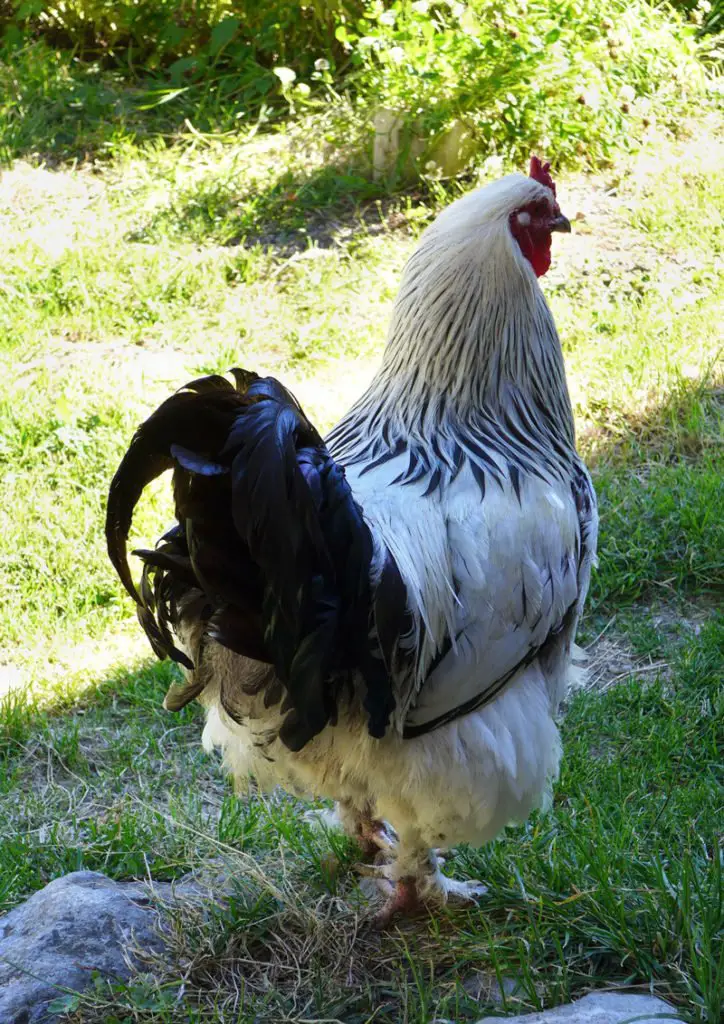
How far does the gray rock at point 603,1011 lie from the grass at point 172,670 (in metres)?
0.09

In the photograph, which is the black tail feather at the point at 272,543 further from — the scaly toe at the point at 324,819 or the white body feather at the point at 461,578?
the scaly toe at the point at 324,819

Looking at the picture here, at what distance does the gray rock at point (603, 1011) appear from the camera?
88.8 inches

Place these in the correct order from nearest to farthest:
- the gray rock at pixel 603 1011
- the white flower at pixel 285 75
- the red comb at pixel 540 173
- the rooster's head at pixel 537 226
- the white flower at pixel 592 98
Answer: the gray rock at pixel 603 1011 < the rooster's head at pixel 537 226 < the red comb at pixel 540 173 < the white flower at pixel 592 98 < the white flower at pixel 285 75

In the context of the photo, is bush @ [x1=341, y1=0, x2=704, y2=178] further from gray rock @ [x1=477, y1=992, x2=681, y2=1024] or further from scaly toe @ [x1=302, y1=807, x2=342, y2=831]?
gray rock @ [x1=477, y1=992, x2=681, y2=1024]

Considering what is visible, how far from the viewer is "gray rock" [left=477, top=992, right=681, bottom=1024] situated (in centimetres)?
226

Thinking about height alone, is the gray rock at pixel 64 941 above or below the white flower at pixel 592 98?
below

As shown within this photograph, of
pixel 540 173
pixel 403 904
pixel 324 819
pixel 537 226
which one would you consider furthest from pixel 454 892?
pixel 540 173

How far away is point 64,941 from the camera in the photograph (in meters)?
2.68

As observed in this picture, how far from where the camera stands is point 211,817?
3529mm

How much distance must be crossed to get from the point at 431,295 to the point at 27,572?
259 centimetres

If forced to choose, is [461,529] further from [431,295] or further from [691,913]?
[691,913]

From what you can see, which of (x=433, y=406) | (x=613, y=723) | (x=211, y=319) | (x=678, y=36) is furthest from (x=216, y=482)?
(x=678, y=36)

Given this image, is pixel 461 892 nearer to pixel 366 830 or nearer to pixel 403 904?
pixel 403 904

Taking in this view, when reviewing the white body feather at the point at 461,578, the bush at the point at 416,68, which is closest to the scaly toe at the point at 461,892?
the white body feather at the point at 461,578
